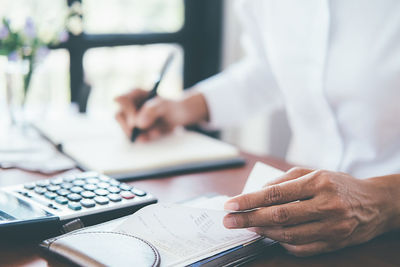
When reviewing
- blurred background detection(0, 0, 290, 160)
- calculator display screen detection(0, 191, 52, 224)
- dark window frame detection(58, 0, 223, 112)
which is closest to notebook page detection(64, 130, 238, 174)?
calculator display screen detection(0, 191, 52, 224)

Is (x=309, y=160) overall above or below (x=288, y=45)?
below

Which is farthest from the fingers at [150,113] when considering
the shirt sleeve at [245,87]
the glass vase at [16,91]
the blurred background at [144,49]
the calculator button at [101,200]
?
the blurred background at [144,49]

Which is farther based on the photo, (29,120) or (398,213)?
(29,120)

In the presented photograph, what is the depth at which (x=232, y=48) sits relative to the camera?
2.27 m

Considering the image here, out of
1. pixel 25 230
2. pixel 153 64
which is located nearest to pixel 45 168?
pixel 25 230

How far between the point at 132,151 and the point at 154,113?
0.42 ft

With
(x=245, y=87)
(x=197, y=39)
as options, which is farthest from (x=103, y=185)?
(x=197, y=39)

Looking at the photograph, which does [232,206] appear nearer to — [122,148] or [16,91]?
[122,148]

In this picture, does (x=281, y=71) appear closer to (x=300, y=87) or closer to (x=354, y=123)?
(x=300, y=87)

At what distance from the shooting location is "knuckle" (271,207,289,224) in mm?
555

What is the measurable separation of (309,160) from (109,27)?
1260mm

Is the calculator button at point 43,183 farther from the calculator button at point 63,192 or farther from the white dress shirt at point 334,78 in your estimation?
the white dress shirt at point 334,78

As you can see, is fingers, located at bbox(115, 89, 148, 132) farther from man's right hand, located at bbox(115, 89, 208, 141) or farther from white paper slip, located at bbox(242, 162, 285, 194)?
white paper slip, located at bbox(242, 162, 285, 194)

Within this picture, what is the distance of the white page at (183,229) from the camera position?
552 mm
